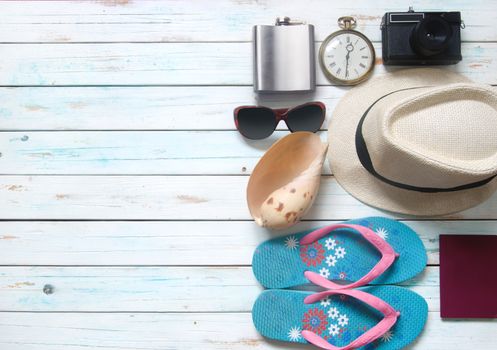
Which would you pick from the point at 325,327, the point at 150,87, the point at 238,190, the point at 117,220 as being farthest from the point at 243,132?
the point at 325,327

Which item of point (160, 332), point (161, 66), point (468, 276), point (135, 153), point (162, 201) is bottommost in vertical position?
point (160, 332)

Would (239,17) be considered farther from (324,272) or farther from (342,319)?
(342,319)

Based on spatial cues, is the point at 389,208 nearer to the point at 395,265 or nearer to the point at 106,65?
the point at 395,265

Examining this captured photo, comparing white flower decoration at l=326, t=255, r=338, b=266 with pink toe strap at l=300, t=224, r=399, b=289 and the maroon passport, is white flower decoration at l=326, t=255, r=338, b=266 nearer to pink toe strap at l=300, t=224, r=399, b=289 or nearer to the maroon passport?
pink toe strap at l=300, t=224, r=399, b=289

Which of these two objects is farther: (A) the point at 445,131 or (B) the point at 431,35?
(B) the point at 431,35

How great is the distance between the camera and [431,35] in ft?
3.28

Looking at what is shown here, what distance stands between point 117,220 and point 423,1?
819 millimetres

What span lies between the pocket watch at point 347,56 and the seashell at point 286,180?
0.15 meters

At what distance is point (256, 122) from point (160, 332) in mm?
496

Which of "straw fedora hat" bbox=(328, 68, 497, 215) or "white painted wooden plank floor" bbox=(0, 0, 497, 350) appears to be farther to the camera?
"white painted wooden plank floor" bbox=(0, 0, 497, 350)

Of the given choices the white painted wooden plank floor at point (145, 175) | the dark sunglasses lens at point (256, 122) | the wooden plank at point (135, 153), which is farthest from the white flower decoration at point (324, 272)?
the dark sunglasses lens at point (256, 122)

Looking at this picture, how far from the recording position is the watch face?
3.43ft

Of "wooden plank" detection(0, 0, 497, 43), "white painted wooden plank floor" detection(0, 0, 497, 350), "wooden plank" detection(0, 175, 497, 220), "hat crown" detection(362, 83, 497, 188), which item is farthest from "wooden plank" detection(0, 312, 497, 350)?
"wooden plank" detection(0, 0, 497, 43)

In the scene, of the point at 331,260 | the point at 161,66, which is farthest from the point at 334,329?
the point at 161,66
